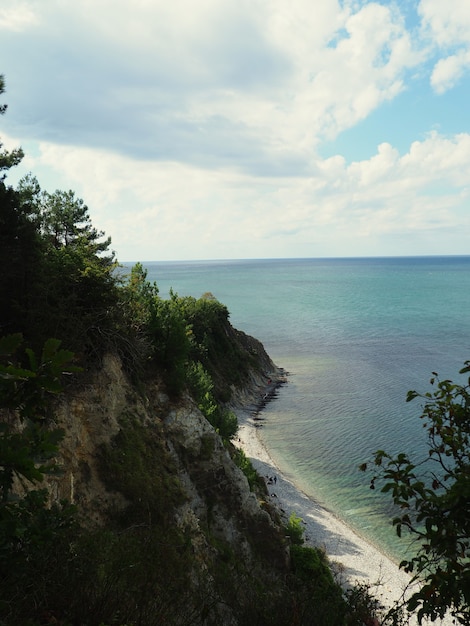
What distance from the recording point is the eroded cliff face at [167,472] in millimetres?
16516

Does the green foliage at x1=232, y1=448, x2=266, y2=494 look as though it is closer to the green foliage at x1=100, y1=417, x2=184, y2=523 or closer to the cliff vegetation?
the cliff vegetation

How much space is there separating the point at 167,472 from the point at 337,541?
21273mm

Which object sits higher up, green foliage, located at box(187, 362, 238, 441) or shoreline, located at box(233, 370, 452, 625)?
green foliage, located at box(187, 362, 238, 441)

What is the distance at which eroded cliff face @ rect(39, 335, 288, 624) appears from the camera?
54.2ft

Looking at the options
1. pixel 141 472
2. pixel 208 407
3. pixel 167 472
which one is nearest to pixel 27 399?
pixel 141 472

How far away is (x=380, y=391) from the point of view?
220ft

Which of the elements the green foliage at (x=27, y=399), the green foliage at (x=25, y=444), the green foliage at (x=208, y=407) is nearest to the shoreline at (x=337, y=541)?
the green foliage at (x=208, y=407)

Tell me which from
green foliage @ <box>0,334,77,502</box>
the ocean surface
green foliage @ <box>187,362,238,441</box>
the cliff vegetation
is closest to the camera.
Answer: green foliage @ <box>0,334,77,502</box>

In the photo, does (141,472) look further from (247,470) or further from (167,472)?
(247,470)

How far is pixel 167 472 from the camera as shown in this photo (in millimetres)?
19859

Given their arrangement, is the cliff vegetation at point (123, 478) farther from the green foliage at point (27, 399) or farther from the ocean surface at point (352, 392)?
the ocean surface at point (352, 392)

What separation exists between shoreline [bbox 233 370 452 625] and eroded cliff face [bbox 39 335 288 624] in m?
7.73

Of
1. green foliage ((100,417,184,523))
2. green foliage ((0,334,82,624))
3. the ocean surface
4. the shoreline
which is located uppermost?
green foliage ((0,334,82,624))

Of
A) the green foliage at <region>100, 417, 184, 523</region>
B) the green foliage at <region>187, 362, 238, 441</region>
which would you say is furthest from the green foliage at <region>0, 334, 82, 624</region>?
the green foliage at <region>187, 362, 238, 441</region>
